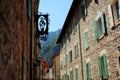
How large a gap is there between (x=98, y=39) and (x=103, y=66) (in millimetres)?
1750

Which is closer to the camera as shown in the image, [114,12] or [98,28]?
[114,12]

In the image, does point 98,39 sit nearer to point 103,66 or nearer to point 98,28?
point 98,28

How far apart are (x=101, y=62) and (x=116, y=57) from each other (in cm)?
A: 241

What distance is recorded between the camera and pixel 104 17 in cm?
1367

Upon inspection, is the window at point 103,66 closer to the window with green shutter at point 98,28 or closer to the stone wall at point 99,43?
the stone wall at point 99,43

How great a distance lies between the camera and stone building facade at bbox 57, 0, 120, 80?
1222 centimetres

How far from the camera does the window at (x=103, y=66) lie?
1319cm

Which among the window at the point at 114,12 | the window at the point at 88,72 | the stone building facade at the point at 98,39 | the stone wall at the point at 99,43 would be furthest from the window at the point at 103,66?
the window at the point at 88,72

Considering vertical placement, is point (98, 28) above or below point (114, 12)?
below

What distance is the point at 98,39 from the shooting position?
1476 centimetres

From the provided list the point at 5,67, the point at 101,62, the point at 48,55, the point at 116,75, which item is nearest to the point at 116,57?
the point at 116,75

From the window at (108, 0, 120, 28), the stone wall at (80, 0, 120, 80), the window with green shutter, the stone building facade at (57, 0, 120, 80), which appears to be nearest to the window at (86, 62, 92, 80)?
the stone building facade at (57, 0, 120, 80)

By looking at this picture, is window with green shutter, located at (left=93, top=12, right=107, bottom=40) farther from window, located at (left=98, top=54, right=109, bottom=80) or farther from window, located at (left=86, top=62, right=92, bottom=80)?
window, located at (left=86, top=62, right=92, bottom=80)

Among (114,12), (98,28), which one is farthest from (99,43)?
(114,12)
